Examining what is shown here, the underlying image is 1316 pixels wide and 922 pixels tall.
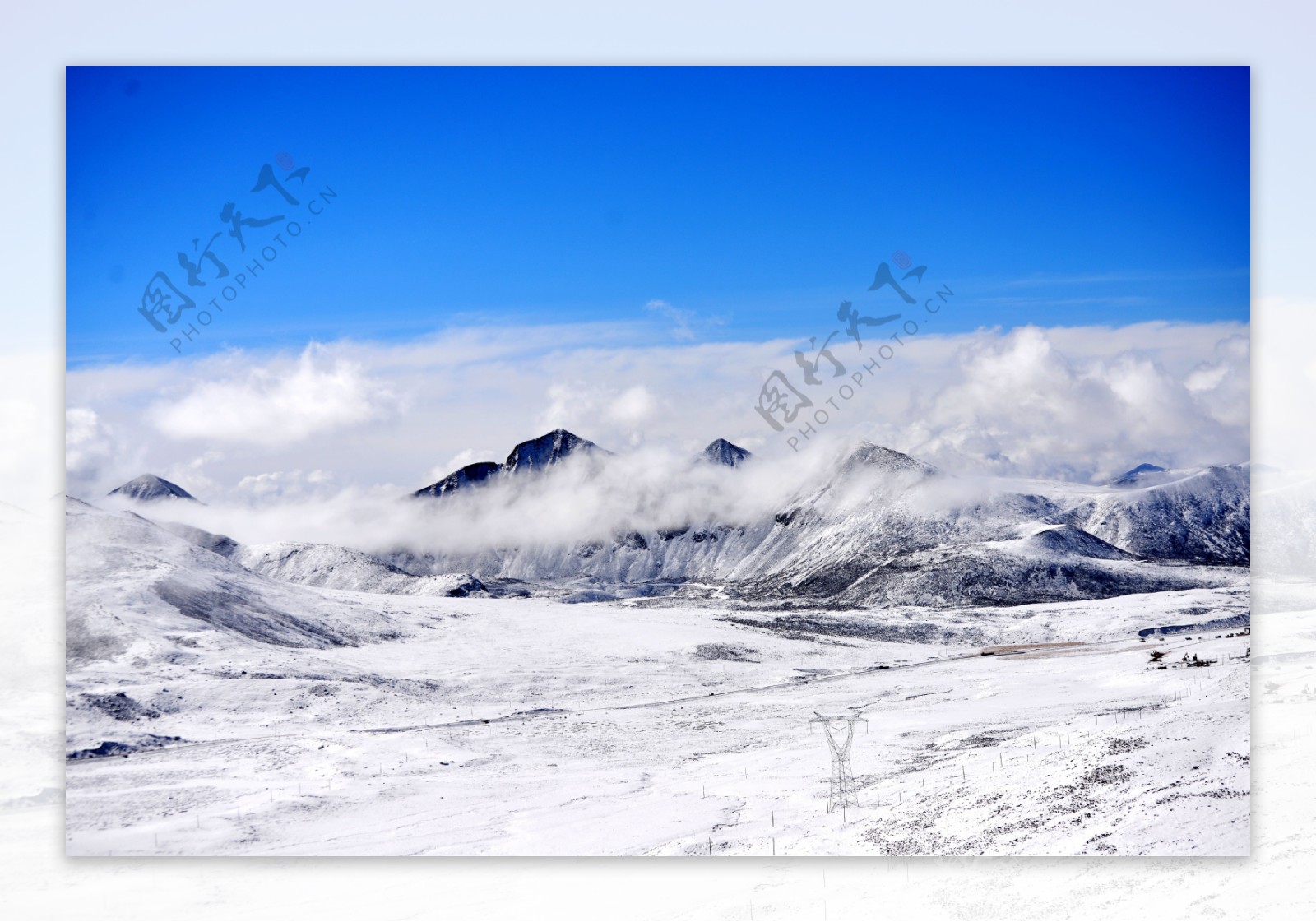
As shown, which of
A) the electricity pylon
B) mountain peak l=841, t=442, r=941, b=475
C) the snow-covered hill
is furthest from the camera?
mountain peak l=841, t=442, r=941, b=475

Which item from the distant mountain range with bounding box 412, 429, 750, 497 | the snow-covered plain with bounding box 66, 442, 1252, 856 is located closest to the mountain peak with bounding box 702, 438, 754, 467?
the distant mountain range with bounding box 412, 429, 750, 497

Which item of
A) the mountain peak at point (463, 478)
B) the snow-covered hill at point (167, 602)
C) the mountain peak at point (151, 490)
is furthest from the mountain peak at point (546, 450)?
the mountain peak at point (151, 490)

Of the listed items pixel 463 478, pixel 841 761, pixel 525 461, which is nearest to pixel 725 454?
pixel 525 461

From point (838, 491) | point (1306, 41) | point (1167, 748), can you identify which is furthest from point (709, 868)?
point (1306, 41)

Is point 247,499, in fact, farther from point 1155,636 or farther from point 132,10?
point 1155,636

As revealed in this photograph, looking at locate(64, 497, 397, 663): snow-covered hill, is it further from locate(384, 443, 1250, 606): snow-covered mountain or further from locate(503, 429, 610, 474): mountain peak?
locate(503, 429, 610, 474): mountain peak

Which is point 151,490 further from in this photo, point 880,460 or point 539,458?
point 880,460

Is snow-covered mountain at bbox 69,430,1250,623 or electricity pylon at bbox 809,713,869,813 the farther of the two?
snow-covered mountain at bbox 69,430,1250,623

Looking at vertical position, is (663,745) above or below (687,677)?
below
